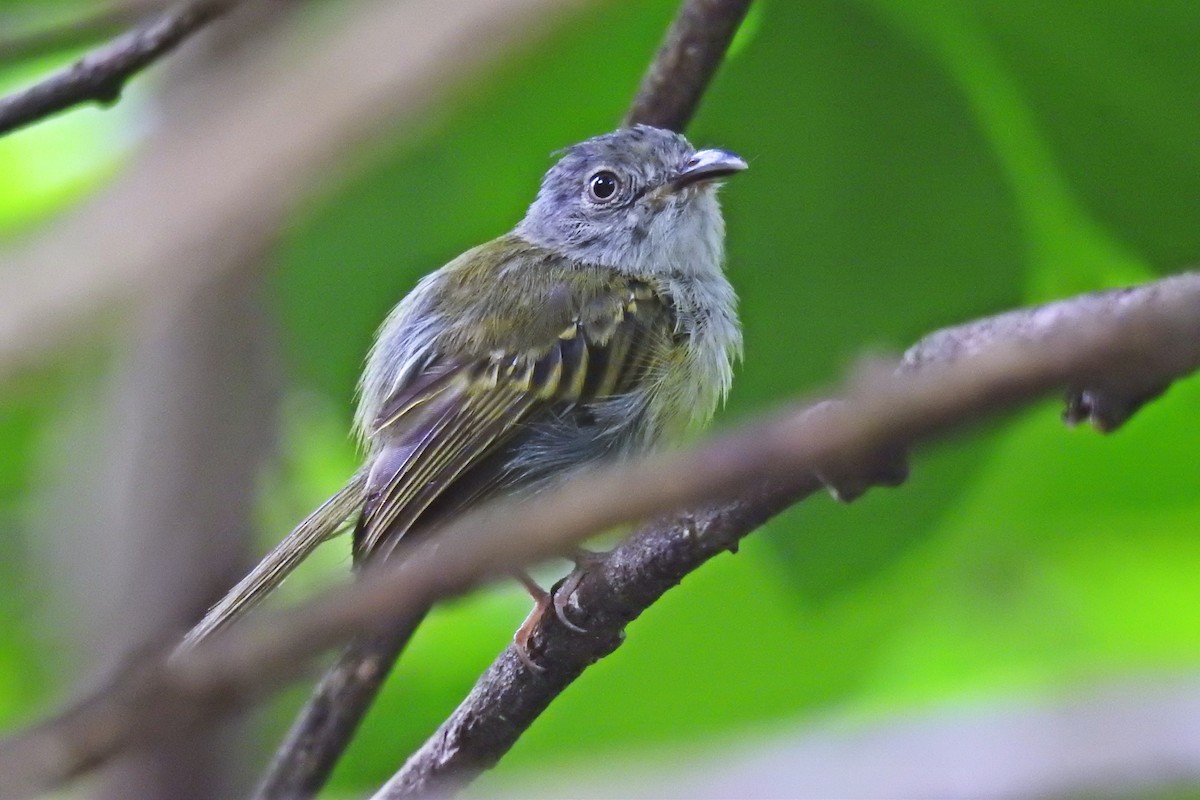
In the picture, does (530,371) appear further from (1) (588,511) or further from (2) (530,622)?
(1) (588,511)

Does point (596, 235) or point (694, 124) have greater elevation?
point (596, 235)

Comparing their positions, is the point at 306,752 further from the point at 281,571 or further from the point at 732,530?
the point at 732,530

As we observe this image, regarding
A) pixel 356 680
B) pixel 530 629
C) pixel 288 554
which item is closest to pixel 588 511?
pixel 530 629

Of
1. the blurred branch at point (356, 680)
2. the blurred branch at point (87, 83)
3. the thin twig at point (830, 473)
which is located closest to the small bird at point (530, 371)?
the blurred branch at point (356, 680)

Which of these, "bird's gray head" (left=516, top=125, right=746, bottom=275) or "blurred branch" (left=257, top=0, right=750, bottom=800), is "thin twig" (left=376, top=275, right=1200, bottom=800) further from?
"bird's gray head" (left=516, top=125, right=746, bottom=275)

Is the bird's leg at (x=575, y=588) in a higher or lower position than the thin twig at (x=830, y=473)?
higher

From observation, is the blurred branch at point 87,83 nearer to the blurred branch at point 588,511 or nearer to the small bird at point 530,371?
the small bird at point 530,371

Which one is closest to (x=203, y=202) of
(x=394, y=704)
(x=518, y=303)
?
(x=518, y=303)
